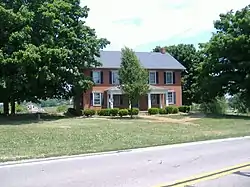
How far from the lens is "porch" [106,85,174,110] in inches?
1791

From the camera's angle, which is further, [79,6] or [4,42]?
[79,6]

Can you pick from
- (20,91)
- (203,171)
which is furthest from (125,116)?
(203,171)

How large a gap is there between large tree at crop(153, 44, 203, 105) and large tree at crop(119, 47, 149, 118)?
2477 centimetres

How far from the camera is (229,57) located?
132ft

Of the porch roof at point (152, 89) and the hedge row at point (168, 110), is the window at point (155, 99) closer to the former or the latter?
the porch roof at point (152, 89)

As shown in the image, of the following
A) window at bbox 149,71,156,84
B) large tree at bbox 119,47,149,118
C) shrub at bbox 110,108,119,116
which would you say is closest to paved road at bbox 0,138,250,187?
large tree at bbox 119,47,149,118

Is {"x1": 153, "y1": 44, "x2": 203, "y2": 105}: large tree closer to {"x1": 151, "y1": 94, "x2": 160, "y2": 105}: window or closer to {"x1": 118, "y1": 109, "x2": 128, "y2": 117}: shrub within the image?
{"x1": 151, "y1": 94, "x2": 160, "y2": 105}: window

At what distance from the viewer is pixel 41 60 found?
1225 inches

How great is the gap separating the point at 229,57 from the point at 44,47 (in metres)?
18.6

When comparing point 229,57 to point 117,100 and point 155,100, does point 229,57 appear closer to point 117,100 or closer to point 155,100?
point 155,100

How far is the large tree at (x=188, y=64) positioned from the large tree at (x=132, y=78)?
24.8 metres

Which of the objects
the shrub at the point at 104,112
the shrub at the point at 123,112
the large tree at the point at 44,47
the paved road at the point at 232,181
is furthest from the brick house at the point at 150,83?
the paved road at the point at 232,181

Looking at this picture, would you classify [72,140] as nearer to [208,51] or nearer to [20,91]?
[20,91]

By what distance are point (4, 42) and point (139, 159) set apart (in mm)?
22928
